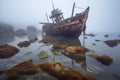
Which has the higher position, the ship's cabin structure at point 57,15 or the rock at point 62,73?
the ship's cabin structure at point 57,15


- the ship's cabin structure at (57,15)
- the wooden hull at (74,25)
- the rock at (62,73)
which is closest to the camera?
the rock at (62,73)

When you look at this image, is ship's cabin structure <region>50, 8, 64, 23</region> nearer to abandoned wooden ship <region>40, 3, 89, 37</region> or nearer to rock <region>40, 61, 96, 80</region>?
abandoned wooden ship <region>40, 3, 89, 37</region>

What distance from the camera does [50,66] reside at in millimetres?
11000

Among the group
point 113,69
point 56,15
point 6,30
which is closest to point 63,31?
point 56,15

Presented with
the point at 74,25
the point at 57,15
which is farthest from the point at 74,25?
the point at 57,15

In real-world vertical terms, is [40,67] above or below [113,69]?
above

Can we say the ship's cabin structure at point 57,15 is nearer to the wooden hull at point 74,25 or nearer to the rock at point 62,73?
the wooden hull at point 74,25

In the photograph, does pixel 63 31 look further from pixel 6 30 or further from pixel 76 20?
pixel 6 30

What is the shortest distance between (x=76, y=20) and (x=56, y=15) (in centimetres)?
1424

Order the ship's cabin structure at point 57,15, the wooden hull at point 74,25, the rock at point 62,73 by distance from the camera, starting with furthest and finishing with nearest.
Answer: the ship's cabin structure at point 57,15 → the wooden hull at point 74,25 → the rock at point 62,73

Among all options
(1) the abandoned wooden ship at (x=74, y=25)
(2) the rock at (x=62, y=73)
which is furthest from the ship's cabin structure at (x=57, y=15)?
(2) the rock at (x=62, y=73)

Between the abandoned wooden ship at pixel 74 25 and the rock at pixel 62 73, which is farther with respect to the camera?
the abandoned wooden ship at pixel 74 25

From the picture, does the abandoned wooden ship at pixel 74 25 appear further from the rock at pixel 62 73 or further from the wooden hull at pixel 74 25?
the rock at pixel 62 73

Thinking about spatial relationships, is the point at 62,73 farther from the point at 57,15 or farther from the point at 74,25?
the point at 57,15
